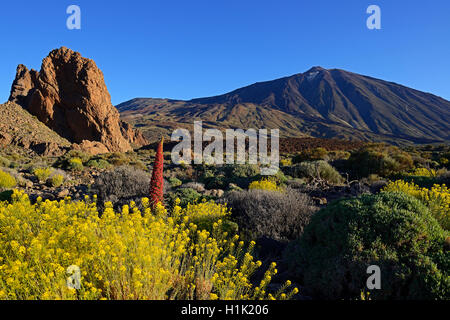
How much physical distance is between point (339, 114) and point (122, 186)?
539 feet

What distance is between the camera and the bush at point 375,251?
8.72ft

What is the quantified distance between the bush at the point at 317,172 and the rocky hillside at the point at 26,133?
65.8 ft

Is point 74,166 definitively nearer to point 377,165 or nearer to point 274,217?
point 274,217

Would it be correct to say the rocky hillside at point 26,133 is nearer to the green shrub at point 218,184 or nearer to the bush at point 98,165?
the bush at point 98,165

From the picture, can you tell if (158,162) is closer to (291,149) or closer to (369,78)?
A: (291,149)

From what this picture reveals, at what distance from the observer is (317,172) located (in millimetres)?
10703

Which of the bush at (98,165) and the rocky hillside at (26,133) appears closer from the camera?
the bush at (98,165)

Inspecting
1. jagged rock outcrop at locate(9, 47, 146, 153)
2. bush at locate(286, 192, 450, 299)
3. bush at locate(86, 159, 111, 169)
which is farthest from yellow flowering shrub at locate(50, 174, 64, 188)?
jagged rock outcrop at locate(9, 47, 146, 153)

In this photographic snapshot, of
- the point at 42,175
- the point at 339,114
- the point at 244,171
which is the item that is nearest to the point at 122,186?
the point at 42,175

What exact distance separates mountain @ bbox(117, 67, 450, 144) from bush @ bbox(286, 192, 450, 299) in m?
86.2

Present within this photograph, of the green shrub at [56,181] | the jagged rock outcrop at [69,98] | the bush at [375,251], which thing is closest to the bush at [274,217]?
the bush at [375,251]

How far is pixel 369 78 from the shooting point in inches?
7717

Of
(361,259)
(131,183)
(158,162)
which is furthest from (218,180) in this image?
(361,259)
